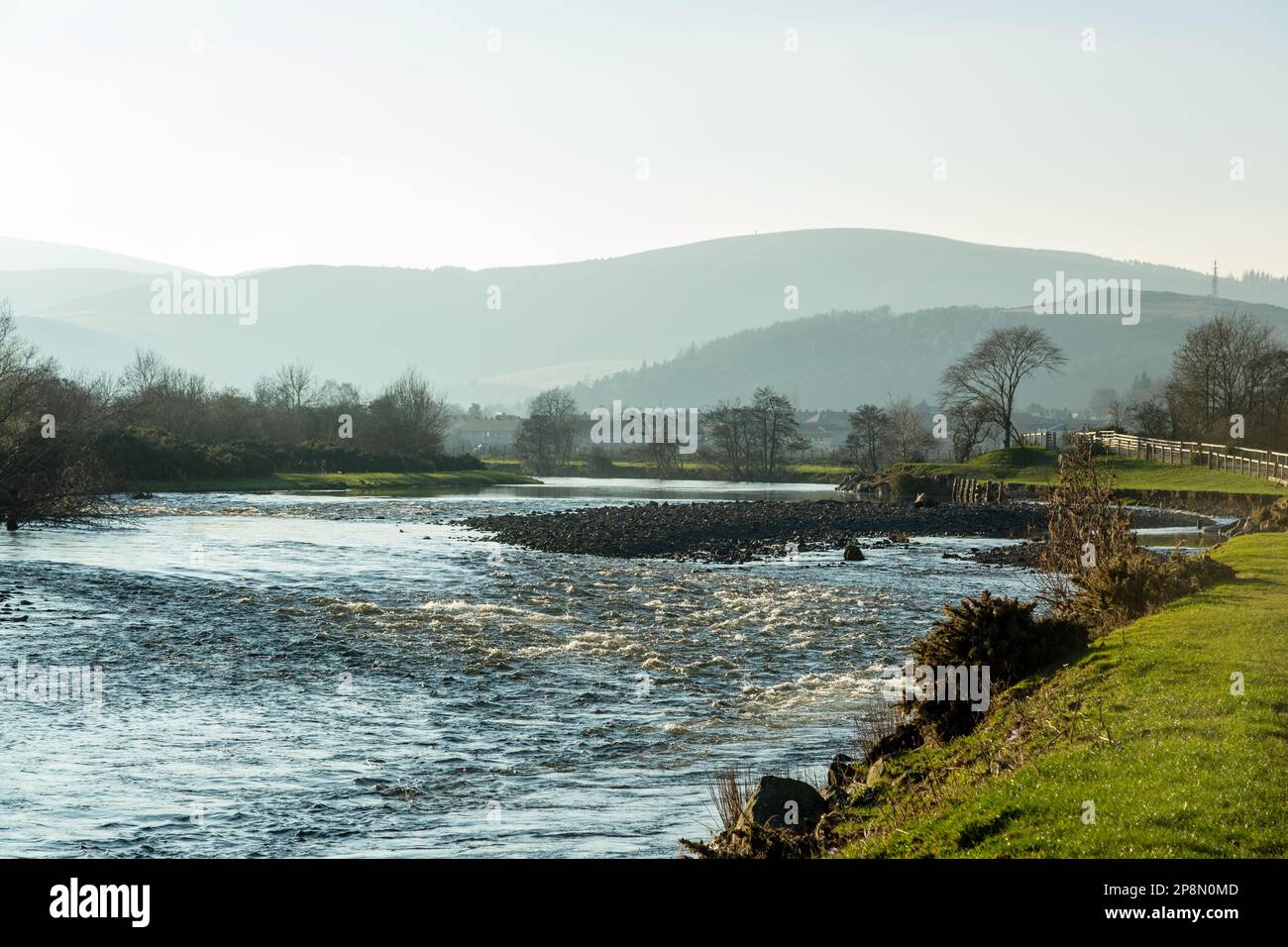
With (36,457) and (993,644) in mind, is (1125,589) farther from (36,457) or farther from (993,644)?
(36,457)

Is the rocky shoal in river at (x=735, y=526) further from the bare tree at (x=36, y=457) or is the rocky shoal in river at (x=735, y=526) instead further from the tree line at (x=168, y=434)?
the tree line at (x=168, y=434)

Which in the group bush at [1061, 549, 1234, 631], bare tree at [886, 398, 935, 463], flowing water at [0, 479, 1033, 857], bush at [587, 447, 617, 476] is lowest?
flowing water at [0, 479, 1033, 857]

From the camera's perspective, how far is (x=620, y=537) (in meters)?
51.4

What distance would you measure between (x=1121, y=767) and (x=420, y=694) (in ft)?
40.3

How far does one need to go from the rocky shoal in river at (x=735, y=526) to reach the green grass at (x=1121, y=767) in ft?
95.9

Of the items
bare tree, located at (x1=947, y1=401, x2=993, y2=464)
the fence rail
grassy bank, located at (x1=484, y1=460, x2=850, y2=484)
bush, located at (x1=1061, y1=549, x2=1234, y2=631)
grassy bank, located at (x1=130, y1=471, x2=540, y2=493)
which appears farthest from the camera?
grassy bank, located at (x1=484, y1=460, x2=850, y2=484)

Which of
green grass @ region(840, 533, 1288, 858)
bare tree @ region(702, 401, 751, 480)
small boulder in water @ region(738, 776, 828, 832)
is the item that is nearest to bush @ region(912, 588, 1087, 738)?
green grass @ region(840, 533, 1288, 858)

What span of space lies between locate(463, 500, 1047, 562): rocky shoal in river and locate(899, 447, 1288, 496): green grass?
19.9 feet

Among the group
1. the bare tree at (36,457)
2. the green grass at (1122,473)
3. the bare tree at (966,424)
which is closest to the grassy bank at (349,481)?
the bare tree at (36,457)

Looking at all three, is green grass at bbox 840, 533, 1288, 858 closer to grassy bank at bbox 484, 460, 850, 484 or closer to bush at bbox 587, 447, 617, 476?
grassy bank at bbox 484, 460, 850, 484

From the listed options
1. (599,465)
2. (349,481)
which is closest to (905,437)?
(599,465)

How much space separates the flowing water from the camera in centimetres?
1278

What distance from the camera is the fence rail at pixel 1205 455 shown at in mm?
66312

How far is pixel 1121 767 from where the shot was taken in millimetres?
10648
